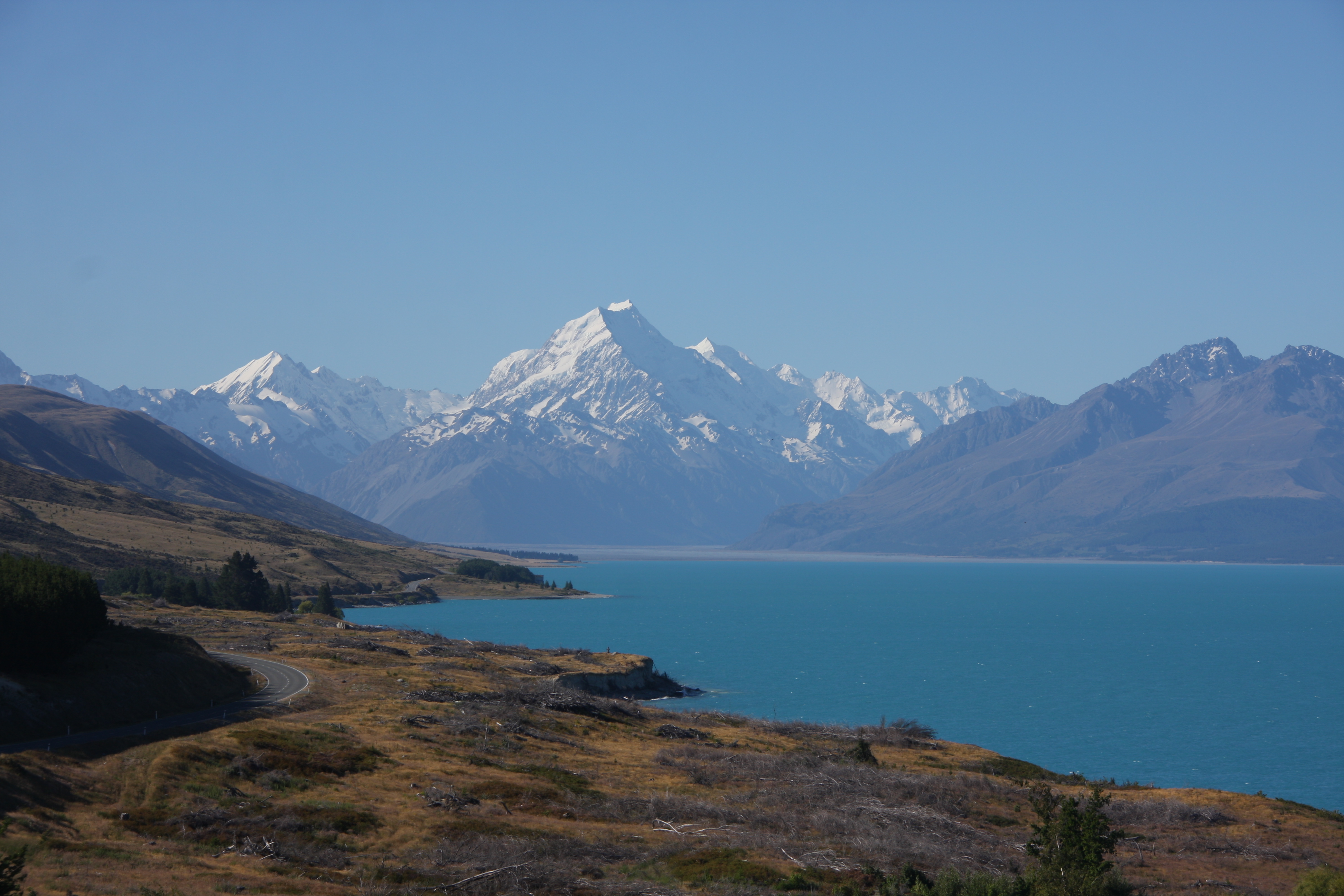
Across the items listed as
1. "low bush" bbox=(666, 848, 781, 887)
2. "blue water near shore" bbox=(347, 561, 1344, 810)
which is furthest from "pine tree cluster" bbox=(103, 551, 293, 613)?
"low bush" bbox=(666, 848, 781, 887)

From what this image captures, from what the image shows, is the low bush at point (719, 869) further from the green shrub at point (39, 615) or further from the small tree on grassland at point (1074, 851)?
the green shrub at point (39, 615)

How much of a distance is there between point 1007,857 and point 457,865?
70.2 feet

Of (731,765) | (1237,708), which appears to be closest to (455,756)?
(731,765)

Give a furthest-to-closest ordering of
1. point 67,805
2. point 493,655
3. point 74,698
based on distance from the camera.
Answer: point 493,655
point 74,698
point 67,805

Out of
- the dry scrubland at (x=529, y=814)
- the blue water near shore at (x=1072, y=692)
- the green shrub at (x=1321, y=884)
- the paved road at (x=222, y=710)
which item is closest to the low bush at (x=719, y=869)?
the dry scrubland at (x=529, y=814)

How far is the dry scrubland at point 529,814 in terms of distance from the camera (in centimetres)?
3525

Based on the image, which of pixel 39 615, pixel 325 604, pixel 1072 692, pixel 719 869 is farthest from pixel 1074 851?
pixel 325 604

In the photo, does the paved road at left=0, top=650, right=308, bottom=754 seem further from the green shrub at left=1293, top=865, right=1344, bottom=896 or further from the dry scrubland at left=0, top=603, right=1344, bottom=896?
the green shrub at left=1293, top=865, right=1344, bottom=896

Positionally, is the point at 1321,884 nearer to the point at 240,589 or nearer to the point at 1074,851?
the point at 1074,851

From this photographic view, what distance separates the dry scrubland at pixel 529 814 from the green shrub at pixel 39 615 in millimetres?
9477

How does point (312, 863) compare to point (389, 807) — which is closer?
point (312, 863)

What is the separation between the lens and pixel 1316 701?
12662 centimetres

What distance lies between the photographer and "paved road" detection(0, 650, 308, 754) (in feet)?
153

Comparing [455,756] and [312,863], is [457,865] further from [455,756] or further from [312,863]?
[455,756]
